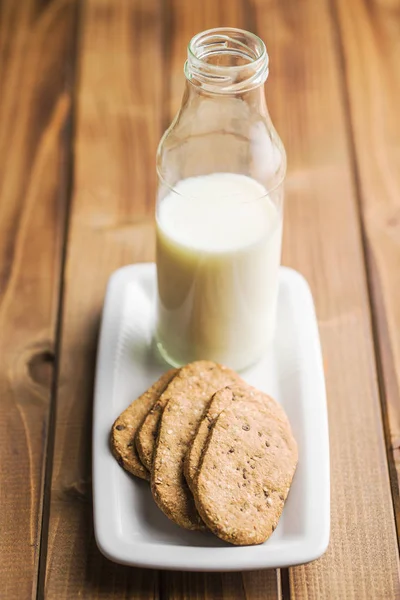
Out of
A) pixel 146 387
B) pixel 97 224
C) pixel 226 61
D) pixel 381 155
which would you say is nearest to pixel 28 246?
pixel 97 224

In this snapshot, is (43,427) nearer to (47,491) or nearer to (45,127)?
(47,491)

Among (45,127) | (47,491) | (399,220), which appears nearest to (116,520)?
(47,491)

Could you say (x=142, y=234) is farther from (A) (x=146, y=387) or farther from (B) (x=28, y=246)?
(A) (x=146, y=387)

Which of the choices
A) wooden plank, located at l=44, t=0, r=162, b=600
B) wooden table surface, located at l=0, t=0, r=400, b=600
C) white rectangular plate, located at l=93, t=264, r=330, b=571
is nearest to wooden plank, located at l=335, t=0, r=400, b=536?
wooden table surface, located at l=0, t=0, r=400, b=600

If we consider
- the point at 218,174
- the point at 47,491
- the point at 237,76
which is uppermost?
the point at 237,76

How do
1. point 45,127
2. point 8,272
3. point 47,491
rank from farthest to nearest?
1. point 45,127
2. point 8,272
3. point 47,491

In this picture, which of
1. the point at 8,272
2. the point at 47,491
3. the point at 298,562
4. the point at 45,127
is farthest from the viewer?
the point at 45,127

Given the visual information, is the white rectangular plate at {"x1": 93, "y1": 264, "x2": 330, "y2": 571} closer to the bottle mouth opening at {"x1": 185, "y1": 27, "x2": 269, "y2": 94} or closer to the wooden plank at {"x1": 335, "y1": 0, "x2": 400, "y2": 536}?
the wooden plank at {"x1": 335, "y1": 0, "x2": 400, "y2": 536}
